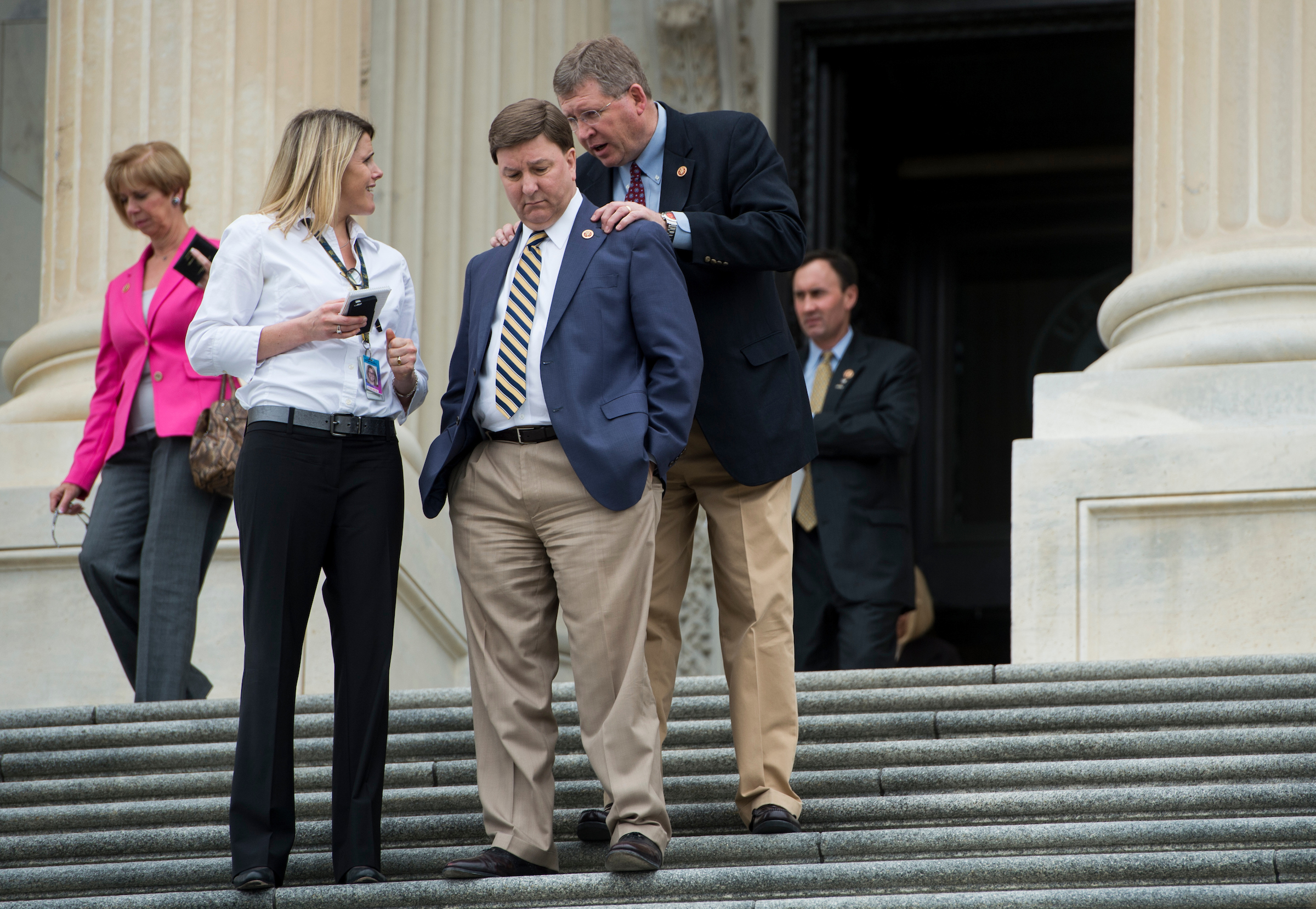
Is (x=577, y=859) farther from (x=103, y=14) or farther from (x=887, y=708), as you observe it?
(x=103, y=14)

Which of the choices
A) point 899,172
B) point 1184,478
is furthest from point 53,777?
point 899,172

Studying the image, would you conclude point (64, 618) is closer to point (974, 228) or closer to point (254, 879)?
point (254, 879)

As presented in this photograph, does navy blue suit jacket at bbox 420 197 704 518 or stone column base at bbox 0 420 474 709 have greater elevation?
navy blue suit jacket at bbox 420 197 704 518

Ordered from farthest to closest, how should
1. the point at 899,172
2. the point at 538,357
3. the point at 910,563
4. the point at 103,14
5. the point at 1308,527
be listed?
the point at 899,172
the point at 103,14
the point at 910,563
the point at 1308,527
the point at 538,357

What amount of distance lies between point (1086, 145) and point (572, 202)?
864 cm

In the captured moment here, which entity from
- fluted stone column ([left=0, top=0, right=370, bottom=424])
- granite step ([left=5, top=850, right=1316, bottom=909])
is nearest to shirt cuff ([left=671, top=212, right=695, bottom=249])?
granite step ([left=5, top=850, right=1316, bottom=909])

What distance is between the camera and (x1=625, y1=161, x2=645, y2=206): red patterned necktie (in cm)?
505

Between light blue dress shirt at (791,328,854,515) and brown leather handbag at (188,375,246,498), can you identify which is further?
light blue dress shirt at (791,328,854,515)

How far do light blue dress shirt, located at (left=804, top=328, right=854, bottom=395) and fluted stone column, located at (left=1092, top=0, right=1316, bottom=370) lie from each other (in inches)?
40.0

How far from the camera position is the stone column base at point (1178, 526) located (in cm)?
664

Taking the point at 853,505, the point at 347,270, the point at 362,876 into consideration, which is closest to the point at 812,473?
→ the point at 853,505

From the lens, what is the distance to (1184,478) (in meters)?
6.76

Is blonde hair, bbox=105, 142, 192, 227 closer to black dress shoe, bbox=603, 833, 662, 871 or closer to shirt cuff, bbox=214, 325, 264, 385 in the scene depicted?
shirt cuff, bbox=214, 325, 264, 385

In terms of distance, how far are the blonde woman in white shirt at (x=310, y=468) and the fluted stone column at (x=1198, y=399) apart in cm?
294
